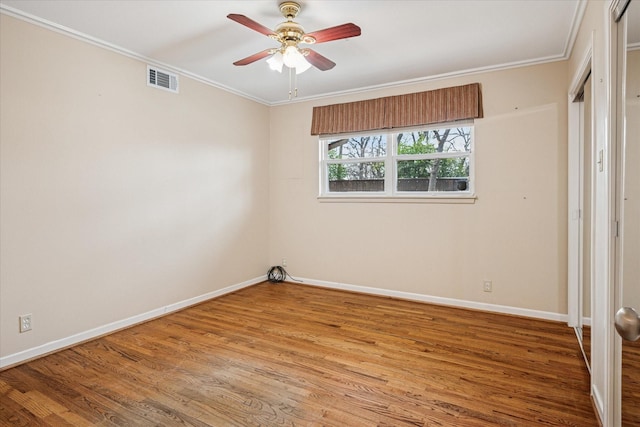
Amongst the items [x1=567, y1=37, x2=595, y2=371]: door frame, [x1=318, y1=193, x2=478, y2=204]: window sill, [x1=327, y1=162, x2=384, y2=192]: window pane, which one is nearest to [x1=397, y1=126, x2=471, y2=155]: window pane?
[x1=327, y1=162, x2=384, y2=192]: window pane

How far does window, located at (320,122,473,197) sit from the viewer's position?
3949mm

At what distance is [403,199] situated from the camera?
419cm

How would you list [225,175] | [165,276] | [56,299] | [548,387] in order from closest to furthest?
[548,387] → [56,299] → [165,276] → [225,175]

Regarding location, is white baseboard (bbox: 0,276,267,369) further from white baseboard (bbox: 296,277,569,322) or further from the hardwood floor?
white baseboard (bbox: 296,277,569,322)

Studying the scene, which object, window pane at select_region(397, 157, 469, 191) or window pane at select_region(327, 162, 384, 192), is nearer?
window pane at select_region(397, 157, 469, 191)

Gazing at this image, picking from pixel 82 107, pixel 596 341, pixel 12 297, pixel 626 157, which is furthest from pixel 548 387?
pixel 82 107

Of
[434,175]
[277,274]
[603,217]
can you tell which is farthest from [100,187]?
[603,217]

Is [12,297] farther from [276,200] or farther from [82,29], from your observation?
[276,200]

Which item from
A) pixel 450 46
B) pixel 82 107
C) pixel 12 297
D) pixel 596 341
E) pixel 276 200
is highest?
pixel 450 46

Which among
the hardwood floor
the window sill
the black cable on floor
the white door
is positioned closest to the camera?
the white door

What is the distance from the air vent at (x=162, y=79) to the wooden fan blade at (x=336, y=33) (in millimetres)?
1972

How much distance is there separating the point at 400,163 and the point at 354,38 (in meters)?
1.72

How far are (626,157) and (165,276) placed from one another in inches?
148

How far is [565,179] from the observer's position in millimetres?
3367
